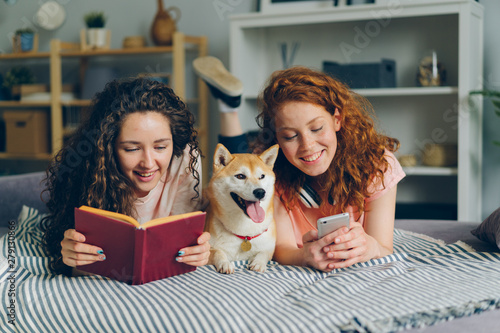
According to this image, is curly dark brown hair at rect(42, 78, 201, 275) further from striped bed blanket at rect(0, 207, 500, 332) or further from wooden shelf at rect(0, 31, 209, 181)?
wooden shelf at rect(0, 31, 209, 181)

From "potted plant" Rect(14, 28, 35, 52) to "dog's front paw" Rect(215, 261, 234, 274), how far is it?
3.19 metres

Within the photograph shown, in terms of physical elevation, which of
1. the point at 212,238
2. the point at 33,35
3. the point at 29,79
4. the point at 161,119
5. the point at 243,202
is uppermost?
the point at 33,35

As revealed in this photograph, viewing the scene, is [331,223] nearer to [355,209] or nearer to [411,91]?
[355,209]

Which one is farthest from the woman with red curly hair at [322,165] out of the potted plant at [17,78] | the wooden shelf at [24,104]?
the potted plant at [17,78]

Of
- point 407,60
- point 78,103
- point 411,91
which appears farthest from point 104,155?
point 78,103

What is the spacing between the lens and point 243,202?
129 centimetres

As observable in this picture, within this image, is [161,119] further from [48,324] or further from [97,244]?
[48,324]

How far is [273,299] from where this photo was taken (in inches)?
42.5

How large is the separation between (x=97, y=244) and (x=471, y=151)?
2.24m

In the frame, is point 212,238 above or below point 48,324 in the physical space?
above

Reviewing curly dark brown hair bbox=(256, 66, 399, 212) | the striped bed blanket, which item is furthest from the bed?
curly dark brown hair bbox=(256, 66, 399, 212)

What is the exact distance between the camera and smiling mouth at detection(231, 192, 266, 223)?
1.26m

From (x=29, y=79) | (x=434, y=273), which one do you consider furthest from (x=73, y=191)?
(x=29, y=79)

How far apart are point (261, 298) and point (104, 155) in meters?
0.59
